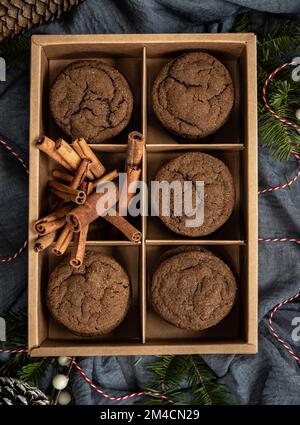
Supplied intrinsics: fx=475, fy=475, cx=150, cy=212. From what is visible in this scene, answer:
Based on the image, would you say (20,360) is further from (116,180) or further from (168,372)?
(116,180)

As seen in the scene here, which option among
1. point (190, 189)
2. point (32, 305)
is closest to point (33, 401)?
point (32, 305)

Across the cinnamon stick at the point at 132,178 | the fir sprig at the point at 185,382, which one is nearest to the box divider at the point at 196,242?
the cinnamon stick at the point at 132,178

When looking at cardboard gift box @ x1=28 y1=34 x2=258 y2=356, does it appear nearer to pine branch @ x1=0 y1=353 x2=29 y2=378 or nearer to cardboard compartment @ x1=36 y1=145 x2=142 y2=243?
cardboard compartment @ x1=36 y1=145 x2=142 y2=243

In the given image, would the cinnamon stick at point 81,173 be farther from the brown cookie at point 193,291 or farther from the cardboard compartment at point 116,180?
the brown cookie at point 193,291

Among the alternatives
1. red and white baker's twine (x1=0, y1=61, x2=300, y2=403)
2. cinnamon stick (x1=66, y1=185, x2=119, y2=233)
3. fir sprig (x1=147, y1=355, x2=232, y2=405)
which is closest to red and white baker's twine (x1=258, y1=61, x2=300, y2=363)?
red and white baker's twine (x1=0, y1=61, x2=300, y2=403)

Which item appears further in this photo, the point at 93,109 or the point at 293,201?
the point at 293,201

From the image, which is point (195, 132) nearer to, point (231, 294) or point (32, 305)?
point (231, 294)
